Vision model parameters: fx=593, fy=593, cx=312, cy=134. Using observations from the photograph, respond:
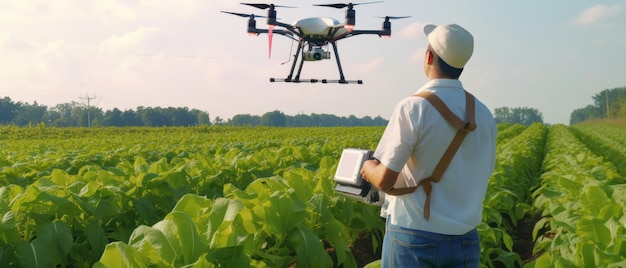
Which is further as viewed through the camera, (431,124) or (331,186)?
(331,186)

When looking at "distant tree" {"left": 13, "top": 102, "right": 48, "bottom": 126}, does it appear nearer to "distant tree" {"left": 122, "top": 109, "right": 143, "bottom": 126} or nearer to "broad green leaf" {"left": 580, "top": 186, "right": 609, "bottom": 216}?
"distant tree" {"left": 122, "top": 109, "right": 143, "bottom": 126}

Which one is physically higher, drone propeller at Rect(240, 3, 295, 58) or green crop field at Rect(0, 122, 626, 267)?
drone propeller at Rect(240, 3, 295, 58)

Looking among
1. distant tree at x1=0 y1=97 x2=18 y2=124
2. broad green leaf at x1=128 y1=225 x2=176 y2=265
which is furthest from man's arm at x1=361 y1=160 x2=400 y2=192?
distant tree at x1=0 y1=97 x2=18 y2=124

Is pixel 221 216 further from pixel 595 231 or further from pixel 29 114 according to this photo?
pixel 29 114

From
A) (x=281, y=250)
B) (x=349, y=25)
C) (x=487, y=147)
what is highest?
(x=349, y=25)

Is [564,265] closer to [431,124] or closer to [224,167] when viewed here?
[431,124]

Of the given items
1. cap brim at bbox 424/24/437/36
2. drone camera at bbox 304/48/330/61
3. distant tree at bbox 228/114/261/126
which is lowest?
distant tree at bbox 228/114/261/126

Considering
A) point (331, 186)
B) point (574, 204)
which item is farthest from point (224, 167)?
point (574, 204)

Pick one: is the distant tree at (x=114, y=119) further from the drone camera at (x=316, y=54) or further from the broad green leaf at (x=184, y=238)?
the broad green leaf at (x=184, y=238)
